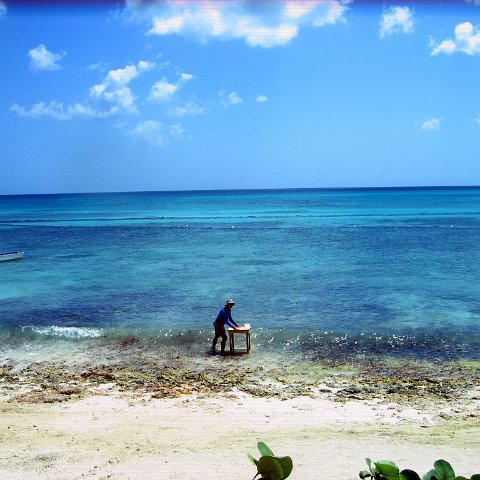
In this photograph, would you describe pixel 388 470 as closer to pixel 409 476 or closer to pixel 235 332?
pixel 409 476

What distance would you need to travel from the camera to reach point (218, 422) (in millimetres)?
10023

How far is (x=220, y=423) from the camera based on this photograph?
9969mm

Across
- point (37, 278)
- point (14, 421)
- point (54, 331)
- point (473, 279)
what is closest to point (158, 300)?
point (54, 331)

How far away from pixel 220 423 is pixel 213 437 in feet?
2.18

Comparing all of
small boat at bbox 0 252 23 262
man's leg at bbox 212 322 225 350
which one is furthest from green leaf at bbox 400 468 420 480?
small boat at bbox 0 252 23 262

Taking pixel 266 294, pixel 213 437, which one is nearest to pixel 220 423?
pixel 213 437

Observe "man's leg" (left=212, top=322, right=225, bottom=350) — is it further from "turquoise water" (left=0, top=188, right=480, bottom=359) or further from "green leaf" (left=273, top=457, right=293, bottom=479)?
"green leaf" (left=273, top=457, right=293, bottom=479)

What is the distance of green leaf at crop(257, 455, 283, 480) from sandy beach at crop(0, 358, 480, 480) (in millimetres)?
4272

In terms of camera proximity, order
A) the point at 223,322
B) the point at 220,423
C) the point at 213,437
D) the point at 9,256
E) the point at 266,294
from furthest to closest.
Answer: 1. the point at 9,256
2. the point at 266,294
3. the point at 223,322
4. the point at 220,423
5. the point at 213,437

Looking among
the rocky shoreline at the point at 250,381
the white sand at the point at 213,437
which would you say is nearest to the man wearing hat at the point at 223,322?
the rocky shoreline at the point at 250,381

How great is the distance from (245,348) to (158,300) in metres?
7.28

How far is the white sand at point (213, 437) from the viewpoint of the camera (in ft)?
26.6

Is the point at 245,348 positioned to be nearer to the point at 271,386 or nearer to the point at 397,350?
the point at 271,386

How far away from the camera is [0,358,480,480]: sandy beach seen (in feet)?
27.0
